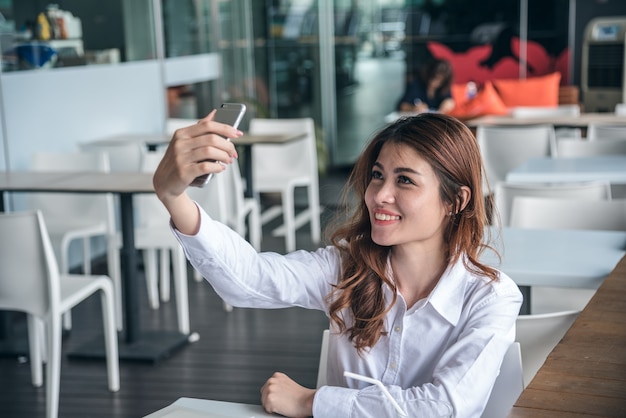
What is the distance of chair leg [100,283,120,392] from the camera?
13.0 feet

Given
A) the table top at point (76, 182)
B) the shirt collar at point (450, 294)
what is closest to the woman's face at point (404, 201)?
the shirt collar at point (450, 294)

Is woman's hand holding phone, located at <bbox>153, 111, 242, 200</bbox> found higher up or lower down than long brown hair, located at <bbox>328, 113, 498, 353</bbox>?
higher up

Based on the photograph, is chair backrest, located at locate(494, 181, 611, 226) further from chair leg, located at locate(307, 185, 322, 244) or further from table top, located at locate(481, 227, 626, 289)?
chair leg, located at locate(307, 185, 322, 244)

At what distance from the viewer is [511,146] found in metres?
6.15

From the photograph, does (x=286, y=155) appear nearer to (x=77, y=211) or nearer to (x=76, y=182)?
(x=77, y=211)

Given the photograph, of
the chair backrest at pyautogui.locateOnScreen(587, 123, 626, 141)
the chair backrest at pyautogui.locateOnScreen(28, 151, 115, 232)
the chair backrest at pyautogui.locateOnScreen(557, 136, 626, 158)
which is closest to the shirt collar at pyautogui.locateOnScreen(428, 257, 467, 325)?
the chair backrest at pyautogui.locateOnScreen(28, 151, 115, 232)

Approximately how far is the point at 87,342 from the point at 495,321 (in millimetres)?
3444

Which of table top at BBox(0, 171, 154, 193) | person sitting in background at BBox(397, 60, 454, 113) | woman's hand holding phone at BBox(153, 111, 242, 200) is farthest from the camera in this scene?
person sitting in background at BBox(397, 60, 454, 113)

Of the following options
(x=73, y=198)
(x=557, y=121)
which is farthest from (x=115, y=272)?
(x=557, y=121)

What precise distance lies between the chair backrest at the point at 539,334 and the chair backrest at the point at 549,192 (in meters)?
1.96

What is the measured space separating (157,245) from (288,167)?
8.29 ft

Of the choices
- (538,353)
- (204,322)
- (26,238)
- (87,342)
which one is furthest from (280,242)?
(538,353)

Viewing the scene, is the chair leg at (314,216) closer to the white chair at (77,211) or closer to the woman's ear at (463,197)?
the white chair at (77,211)

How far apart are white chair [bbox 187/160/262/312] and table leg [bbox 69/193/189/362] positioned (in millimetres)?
695
